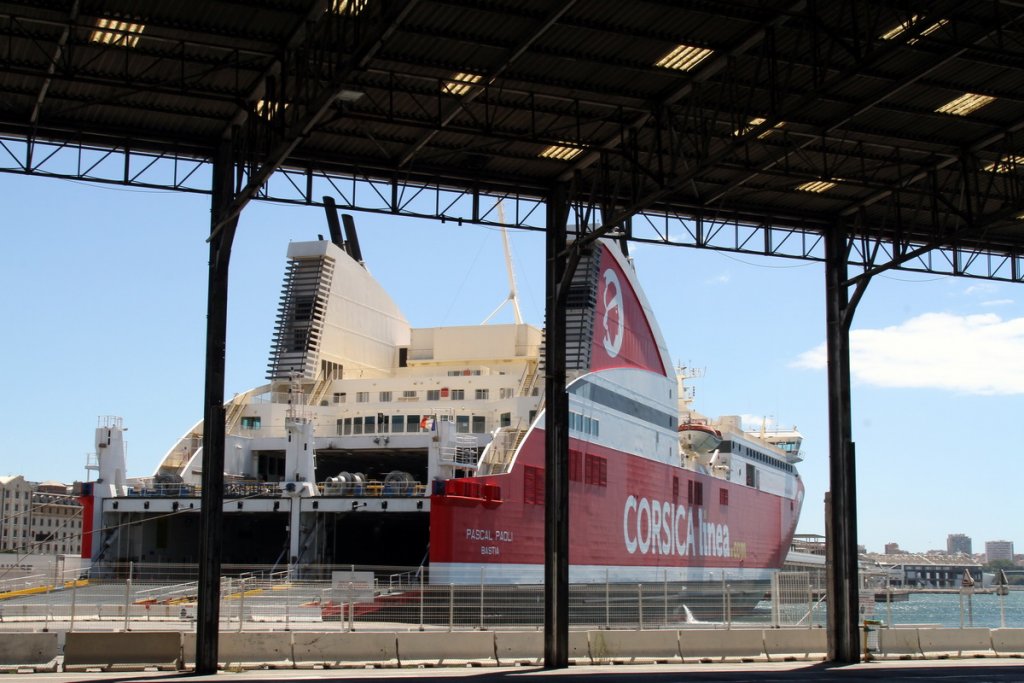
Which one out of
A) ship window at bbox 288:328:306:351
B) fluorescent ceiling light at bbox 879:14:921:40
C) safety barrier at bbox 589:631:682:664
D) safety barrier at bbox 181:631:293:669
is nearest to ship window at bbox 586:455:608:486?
ship window at bbox 288:328:306:351

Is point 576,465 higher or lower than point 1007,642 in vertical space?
higher

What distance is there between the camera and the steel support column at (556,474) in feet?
71.9

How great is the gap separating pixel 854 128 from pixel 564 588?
9950 millimetres

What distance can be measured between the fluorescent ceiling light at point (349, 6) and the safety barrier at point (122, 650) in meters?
10.4

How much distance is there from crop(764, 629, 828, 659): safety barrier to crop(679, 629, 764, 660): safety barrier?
24cm

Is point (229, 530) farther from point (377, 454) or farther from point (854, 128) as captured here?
point (854, 128)

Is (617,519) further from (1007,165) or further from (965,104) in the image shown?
(965,104)

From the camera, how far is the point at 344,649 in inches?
850

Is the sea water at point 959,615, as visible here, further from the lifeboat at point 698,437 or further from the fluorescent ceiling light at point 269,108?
the fluorescent ceiling light at point 269,108

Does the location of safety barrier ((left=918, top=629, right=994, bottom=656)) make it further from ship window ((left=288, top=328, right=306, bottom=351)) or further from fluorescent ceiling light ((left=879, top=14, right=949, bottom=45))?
ship window ((left=288, top=328, right=306, bottom=351))

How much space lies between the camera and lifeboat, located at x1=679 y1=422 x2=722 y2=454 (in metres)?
60.1

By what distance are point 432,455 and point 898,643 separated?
15.5m

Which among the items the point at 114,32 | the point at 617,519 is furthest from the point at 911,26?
the point at 617,519

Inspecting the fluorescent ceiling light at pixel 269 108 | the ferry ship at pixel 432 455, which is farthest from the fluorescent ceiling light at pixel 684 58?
the ferry ship at pixel 432 455
